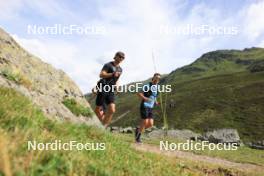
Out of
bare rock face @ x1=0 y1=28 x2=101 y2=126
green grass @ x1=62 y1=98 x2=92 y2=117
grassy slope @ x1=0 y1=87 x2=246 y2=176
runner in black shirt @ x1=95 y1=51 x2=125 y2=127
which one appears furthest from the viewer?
runner in black shirt @ x1=95 y1=51 x2=125 y2=127

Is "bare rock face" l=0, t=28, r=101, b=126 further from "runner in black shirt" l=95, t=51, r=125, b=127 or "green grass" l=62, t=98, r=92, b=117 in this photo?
"runner in black shirt" l=95, t=51, r=125, b=127

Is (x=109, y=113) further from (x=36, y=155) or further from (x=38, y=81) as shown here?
(x=36, y=155)

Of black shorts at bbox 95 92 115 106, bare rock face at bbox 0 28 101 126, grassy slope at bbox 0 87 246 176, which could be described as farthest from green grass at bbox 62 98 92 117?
grassy slope at bbox 0 87 246 176

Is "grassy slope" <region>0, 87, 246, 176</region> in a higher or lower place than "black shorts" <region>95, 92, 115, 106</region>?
lower

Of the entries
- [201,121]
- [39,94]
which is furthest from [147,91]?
[201,121]

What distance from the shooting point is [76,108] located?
51.7 feet

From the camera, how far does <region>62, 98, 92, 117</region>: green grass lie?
51.0ft

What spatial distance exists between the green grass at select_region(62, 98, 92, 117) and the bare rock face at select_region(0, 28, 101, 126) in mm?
167

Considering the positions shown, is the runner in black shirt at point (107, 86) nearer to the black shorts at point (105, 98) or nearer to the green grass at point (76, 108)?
the black shorts at point (105, 98)

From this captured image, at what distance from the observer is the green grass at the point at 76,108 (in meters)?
15.5

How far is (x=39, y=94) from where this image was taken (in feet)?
44.3

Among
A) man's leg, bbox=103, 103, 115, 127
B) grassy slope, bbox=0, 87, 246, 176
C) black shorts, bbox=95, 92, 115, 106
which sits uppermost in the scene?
black shorts, bbox=95, 92, 115, 106

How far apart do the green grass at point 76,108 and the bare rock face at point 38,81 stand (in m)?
0.17

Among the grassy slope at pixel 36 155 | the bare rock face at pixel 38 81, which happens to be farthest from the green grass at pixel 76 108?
the grassy slope at pixel 36 155
